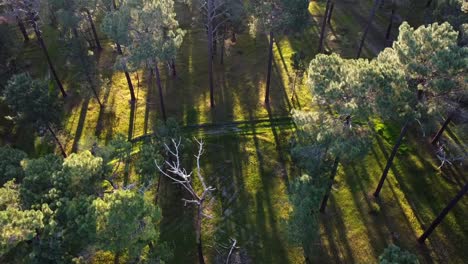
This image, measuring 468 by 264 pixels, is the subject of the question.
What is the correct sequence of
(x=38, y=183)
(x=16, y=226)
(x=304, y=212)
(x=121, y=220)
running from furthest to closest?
1. (x=38, y=183)
2. (x=304, y=212)
3. (x=121, y=220)
4. (x=16, y=226)

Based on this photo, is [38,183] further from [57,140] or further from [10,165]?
[57,140]

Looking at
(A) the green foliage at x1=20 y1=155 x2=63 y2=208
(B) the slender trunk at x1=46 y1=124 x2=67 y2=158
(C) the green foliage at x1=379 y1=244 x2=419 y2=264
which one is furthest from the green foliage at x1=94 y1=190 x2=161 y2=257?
(B) the slender trunk at x1=46 y1=124 x2=67 y2=158

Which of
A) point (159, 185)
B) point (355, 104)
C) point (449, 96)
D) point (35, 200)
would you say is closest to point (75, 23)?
point (159, 185)

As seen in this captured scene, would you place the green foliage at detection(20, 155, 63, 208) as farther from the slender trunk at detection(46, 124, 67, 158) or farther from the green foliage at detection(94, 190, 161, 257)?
the slender trunk at detection(46, 124, 67, 158)

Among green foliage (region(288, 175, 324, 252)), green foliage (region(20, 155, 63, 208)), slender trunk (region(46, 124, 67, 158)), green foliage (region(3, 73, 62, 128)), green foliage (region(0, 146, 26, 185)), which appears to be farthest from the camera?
slender trunk (region(46, 124, 67, 158))

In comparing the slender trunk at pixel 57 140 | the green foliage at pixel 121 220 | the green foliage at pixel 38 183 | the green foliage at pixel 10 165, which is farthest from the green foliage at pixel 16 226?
the slender trunk at pixel 57 140

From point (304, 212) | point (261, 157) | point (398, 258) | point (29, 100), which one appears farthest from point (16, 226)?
point (261, 157)
